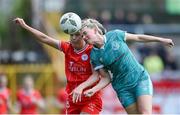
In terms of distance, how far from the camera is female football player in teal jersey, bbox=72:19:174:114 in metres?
12.6

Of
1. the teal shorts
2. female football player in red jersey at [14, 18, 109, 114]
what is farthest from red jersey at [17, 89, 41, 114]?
the teal shorts

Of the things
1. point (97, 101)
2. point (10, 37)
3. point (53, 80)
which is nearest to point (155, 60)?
point (53, 80)

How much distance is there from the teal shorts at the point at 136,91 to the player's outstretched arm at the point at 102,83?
0.82ft

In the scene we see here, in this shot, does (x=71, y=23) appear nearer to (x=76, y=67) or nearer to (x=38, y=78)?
(x=76, y=67)

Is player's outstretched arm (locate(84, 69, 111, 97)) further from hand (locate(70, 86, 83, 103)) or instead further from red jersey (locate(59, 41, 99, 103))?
red jersey (locate(59, 41, 99, 103))

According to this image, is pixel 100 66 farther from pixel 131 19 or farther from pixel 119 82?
pixel 131 19

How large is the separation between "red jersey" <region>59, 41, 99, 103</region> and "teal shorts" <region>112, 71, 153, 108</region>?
66cm

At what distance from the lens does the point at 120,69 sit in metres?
12.7

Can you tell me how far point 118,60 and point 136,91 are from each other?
0.51 m

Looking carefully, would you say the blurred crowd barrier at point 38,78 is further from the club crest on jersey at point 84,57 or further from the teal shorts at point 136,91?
the teal shorts at point 136,91

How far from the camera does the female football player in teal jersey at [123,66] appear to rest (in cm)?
1260

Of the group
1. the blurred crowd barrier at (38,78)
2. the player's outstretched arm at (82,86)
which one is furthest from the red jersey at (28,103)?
the player's outstretched arm at (82,86)

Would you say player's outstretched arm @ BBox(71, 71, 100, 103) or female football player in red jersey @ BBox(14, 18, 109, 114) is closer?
player's outstretched arm @ BBox(71, 71, 100, 103)

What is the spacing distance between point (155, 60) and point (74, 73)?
40.5ft
